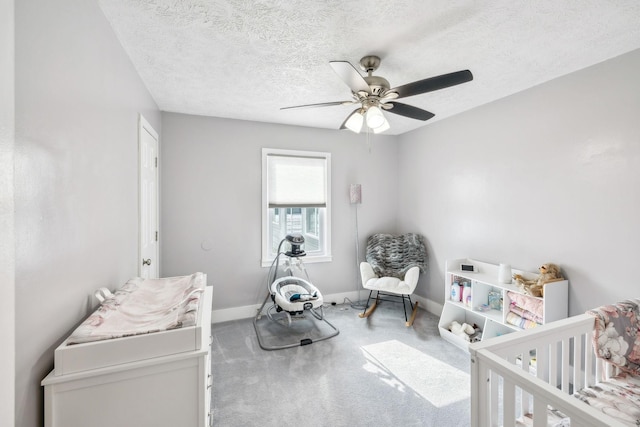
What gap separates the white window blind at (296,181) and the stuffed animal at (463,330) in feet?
7.05

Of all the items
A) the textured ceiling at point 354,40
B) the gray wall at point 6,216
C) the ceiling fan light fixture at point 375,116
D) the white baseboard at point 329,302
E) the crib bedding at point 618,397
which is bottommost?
the white baseboard at point 329,302

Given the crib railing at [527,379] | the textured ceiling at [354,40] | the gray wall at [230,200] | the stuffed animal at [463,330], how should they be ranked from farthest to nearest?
the gray wall at [230,200], the stuffed animal at [463,330], the textured ceiling at [354,40], the crib railing at [527,379]

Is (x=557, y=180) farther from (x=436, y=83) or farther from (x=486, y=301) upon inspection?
(x=436, y=83)

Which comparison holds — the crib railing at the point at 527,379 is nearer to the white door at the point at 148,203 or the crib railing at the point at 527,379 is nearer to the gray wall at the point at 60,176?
the gray wall at the point at 60,176

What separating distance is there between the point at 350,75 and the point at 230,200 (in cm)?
226

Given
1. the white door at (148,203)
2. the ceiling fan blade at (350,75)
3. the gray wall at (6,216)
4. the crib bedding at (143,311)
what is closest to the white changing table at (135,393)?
the crib bedding at (143,311)

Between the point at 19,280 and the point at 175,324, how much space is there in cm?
50

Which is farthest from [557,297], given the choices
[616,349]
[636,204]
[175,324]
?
[175,324]

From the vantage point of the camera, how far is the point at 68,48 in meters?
1.15

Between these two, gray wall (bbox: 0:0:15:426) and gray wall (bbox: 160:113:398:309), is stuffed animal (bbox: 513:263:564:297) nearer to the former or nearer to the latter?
gray wall (bbox: 160:113:398:309)

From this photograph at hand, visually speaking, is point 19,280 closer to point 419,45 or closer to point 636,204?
point 419,45

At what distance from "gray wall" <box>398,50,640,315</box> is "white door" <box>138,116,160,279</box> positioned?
2.90 meters

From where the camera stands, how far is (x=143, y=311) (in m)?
1.37

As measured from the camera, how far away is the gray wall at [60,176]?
87cm
